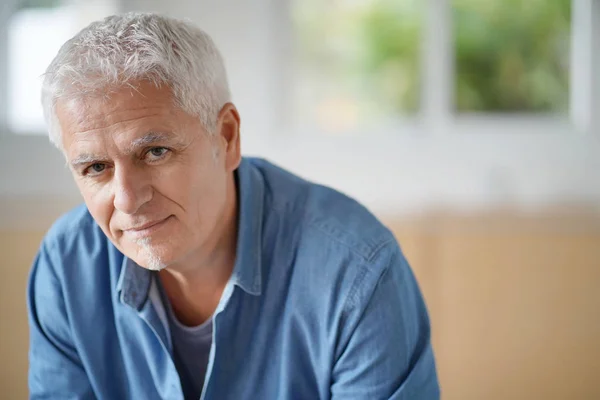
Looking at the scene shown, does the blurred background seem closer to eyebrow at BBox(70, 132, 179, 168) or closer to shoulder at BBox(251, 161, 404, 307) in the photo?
shoulder at BBox(251, 161, 404, 307)

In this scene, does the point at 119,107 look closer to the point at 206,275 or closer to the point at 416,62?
the point at 206,275

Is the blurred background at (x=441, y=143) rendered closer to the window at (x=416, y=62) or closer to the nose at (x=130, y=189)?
the window at (x=416, y=62)

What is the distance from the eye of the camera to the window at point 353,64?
7.66 ft

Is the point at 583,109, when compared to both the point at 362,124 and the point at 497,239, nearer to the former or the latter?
the point at 497,239

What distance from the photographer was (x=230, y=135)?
122 cm

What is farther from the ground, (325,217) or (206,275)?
(325,217)

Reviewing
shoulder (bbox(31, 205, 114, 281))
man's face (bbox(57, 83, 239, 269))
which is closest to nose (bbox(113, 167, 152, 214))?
man's face (bbox(57, 83, 239, 269))

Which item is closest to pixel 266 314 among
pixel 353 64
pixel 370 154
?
pixel 370 154

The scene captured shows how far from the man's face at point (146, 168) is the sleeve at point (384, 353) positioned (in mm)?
339

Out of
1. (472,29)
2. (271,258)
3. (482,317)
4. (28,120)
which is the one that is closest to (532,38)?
(472,29)

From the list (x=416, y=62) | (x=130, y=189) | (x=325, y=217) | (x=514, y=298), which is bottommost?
(x=514, y=298)

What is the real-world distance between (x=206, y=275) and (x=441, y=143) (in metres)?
1.26

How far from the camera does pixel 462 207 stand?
7.02ft

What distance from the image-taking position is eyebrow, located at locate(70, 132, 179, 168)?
106cm
